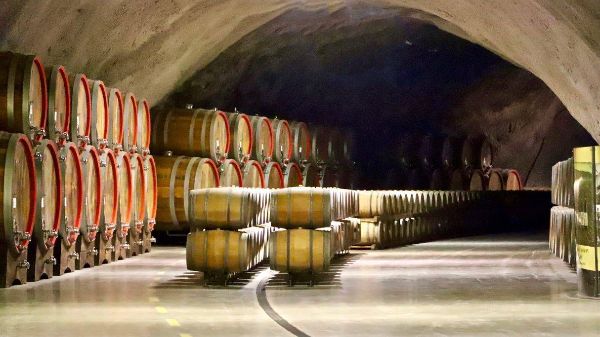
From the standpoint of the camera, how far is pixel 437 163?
2412 centimetres

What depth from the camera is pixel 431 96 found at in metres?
25.8

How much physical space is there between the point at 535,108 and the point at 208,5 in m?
12.6

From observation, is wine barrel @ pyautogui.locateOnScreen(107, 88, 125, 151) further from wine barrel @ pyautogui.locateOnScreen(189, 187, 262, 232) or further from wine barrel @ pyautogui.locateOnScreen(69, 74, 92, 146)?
wine barrel @ pyautogui.locateOnScreen(189, 187, 262, 232)

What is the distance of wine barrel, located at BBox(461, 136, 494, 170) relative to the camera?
24.6 m

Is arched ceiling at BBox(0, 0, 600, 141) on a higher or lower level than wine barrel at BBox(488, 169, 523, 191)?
higher

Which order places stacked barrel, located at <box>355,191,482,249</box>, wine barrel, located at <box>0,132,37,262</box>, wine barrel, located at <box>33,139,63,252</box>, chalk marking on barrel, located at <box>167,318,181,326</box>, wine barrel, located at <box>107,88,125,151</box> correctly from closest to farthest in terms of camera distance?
chalk marking on barrel, located at <box>167,318,181,326</box>, wine barrel, located at <box>0,132,37,262</box>, wine barrel, located at <box>33,139,63,252</box>, wine barrel, located at <box>107,88,125,151</box>, stacked barrel, located at <box>355,191,482,249</box>

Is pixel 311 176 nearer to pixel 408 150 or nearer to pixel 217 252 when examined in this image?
pixel 408 150

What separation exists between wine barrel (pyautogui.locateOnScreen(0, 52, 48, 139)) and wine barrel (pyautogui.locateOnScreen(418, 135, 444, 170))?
1402 centimetres

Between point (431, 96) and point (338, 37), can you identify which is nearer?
point (338, 37)

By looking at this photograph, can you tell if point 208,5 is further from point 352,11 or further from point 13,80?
point 13,80

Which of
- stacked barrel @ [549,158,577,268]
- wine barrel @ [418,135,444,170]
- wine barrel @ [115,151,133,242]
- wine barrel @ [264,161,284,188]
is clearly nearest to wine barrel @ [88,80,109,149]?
wine barrel @ [115,151,133,242]

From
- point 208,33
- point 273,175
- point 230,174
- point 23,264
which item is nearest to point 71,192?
point 23,264

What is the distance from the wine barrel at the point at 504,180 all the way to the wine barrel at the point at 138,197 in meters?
12.3

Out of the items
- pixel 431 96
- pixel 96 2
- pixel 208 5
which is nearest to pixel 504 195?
pixel 431 96
